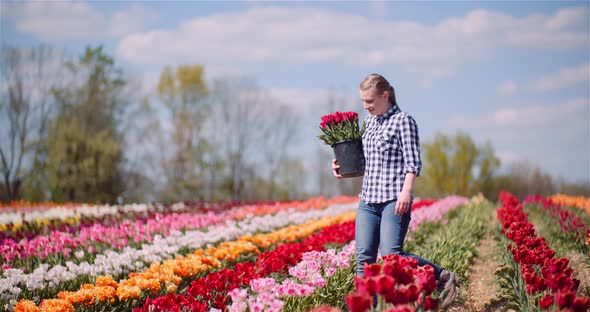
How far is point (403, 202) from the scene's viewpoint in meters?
3.70

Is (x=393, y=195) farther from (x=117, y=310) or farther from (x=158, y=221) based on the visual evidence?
(x=158, y=221)

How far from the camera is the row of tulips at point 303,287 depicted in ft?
10.8

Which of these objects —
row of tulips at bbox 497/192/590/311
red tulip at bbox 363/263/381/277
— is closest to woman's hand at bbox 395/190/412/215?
row of tulips at bbox 497/192/590/311

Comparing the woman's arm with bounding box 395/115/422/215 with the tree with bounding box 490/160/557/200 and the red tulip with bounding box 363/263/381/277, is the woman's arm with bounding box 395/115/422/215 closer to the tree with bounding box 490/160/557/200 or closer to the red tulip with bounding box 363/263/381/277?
the red tulip with bounding box 363/263/381/277

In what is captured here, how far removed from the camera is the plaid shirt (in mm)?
3846

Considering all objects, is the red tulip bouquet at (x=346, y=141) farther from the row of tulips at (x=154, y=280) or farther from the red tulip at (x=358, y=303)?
the row of tulips at (x=154, y=280)

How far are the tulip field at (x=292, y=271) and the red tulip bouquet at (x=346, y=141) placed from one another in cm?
76

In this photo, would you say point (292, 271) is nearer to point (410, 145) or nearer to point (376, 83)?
point (410, 145)

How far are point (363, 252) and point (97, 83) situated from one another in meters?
23.2

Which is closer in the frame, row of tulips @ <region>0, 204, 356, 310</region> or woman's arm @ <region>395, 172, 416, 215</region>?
woman's arm @ <region>395, 172, 416, 215</region>

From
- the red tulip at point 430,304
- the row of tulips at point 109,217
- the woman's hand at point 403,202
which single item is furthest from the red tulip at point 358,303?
the row of tulips at point 109,217

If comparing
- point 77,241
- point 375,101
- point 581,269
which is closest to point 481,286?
point 581,269

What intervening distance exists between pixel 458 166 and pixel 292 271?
23510 mm

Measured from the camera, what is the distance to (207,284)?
4.17 meters
